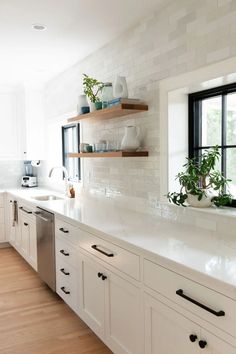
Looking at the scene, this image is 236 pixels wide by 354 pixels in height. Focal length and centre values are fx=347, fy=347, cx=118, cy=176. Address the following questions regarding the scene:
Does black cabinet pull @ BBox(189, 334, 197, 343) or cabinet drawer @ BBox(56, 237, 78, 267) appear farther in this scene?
cabinet drawer @ BBox(56, 237, 78, 267)

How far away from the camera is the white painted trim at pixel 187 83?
2.10 m

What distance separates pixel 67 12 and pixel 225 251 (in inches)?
83.3

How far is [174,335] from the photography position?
169cm

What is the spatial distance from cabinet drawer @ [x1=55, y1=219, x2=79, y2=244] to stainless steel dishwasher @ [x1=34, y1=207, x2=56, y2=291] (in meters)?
0.13

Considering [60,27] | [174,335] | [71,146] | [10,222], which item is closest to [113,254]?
[174,335]

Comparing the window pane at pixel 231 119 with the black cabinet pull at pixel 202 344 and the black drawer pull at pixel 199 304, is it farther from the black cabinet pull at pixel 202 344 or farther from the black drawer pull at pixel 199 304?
the black cabinet pull at pixel 202 344

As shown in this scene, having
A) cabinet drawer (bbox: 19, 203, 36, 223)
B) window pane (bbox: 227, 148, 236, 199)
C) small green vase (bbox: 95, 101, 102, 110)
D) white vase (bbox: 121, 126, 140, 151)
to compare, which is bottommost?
cabinet drawer (bbox: 19, 203, 36, 223)

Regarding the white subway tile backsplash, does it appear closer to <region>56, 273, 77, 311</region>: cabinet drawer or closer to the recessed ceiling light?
A: the recessed ceiling light

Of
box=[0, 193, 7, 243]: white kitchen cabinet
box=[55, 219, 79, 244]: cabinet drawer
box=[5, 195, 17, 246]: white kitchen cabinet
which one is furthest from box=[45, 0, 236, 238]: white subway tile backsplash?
box=[0, 193, 7, 243]: white kitchen cabinet

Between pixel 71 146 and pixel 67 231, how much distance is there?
218 cm

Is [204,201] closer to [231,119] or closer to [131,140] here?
[231,119]

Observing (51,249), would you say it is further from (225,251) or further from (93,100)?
(225,251)

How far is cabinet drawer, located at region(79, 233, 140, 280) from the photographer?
198cm

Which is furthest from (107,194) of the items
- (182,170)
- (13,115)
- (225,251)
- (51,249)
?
(13,115)
